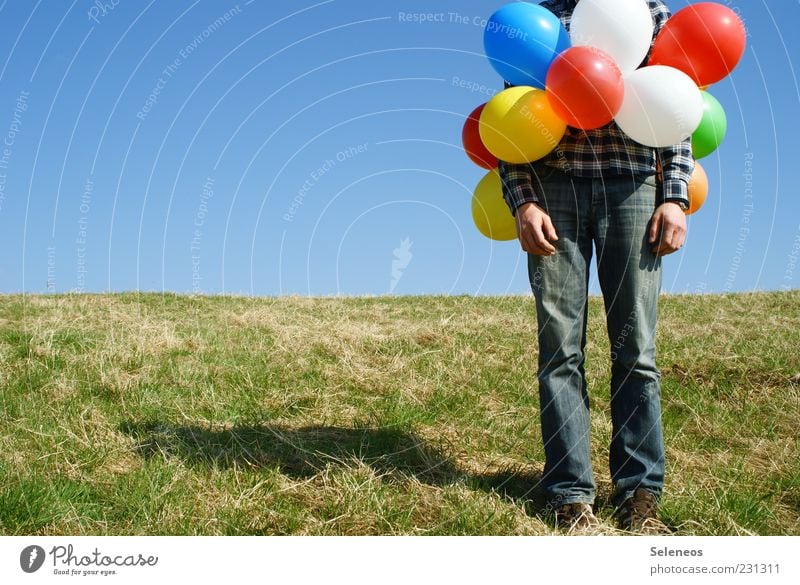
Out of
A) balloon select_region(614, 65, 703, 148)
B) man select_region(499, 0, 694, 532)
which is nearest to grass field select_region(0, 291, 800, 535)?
man select_region(499, 0, 694, 532)

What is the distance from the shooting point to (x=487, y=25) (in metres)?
3.81

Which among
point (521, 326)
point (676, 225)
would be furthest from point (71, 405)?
point (521, 326)

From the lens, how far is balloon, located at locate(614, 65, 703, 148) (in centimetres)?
349

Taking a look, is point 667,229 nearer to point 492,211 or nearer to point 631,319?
point 631,319

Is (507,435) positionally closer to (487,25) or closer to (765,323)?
(487,25)

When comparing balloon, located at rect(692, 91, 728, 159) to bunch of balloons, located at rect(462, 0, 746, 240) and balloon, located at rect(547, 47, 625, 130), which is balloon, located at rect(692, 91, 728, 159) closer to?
bunch of balloons, located at rect(462, 0, 746, 240)

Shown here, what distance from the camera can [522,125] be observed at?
352 centimetres

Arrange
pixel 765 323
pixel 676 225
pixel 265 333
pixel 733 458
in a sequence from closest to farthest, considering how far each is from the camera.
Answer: pixel 676 225 < pixel 733 458 < pixel 265 333 < pixel 765 323

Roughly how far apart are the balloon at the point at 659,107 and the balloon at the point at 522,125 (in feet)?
1.20

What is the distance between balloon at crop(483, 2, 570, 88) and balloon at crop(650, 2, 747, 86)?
59 centimetres

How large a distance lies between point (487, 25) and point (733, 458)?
10.8 feet

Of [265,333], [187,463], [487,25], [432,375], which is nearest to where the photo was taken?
[487,25]

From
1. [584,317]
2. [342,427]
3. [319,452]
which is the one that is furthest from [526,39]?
[342,427]

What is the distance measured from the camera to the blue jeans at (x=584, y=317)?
11.7 ft
